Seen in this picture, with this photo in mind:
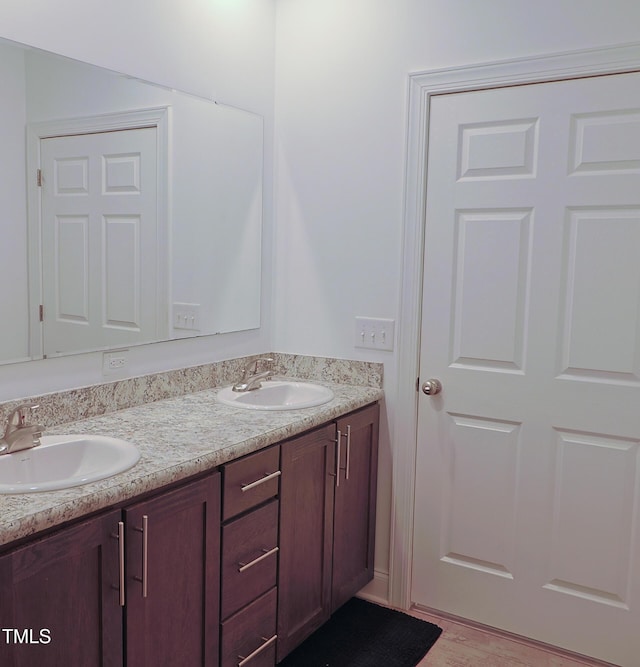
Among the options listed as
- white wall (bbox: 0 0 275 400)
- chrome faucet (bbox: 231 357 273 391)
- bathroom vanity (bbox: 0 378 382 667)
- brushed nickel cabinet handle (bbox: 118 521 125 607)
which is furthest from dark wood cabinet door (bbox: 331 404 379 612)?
brushed nickel cabinet handle (bbox: 118 521 125 607)

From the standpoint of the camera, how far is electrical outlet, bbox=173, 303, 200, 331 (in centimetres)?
246

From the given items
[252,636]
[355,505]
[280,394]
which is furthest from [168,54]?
[252,636]

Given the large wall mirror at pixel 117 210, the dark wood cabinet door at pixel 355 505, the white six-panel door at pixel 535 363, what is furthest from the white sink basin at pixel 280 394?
the white six-panel door at pixel 535 363

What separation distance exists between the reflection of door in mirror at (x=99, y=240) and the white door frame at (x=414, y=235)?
930mm

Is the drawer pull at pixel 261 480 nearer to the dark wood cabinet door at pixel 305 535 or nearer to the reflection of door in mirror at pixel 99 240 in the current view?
the dark wood cabinet door at pixel 305 535

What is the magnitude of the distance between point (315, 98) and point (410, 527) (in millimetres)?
1761

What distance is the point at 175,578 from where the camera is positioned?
1715 mm

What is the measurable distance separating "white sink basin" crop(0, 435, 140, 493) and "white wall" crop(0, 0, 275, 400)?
0.22 metres

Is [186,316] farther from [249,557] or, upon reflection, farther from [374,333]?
[249,557]

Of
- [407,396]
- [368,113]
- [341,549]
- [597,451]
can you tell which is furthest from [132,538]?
[368,113]

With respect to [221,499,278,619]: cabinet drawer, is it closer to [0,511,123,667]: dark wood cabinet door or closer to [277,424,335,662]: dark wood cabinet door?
[277,424,335,662]: dark wood cabinet door

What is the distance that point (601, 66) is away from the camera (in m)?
2.21

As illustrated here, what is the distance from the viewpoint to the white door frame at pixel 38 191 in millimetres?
1911

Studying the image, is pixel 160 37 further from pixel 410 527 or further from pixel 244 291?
pixel 410 527
